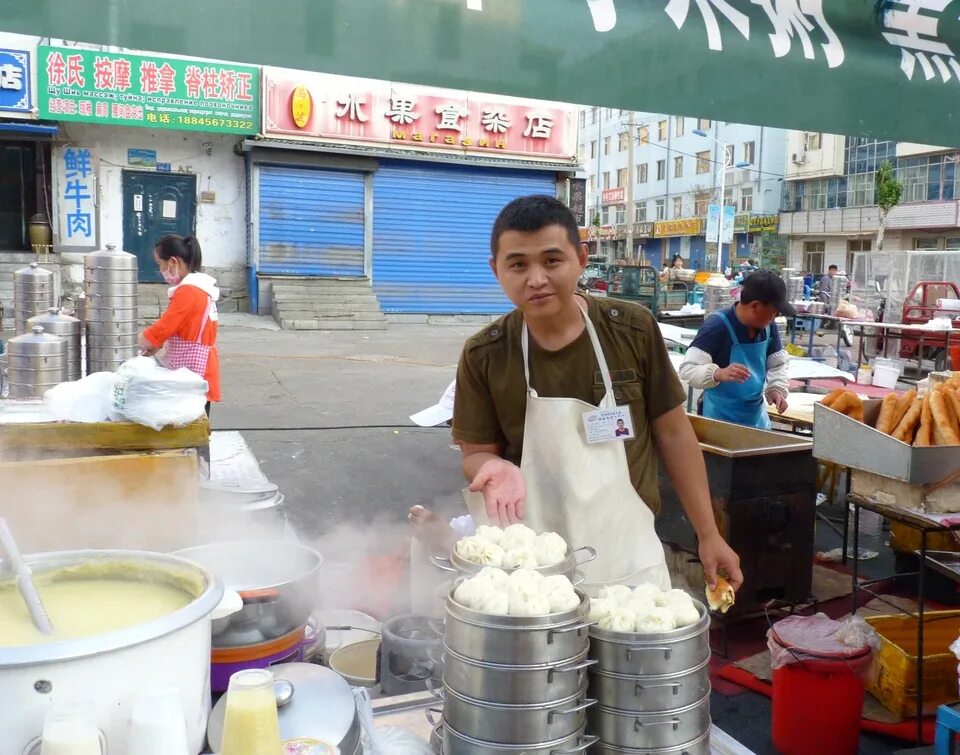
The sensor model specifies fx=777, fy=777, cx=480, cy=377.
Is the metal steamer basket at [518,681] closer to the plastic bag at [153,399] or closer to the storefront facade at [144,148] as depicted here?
the plastic bag at [153,399]

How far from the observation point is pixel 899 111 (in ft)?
7.75

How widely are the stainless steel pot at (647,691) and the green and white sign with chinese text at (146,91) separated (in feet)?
58.9

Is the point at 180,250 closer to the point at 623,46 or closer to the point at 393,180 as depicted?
the point at 623,46

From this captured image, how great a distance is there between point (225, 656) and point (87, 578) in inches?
12.0

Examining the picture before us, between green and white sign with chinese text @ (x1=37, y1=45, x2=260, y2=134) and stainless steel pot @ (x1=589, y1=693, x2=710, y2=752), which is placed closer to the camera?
stainless steel pot @ (x1=589, y1=693, x2=710, y2=752)

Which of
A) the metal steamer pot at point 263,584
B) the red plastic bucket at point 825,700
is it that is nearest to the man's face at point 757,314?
the red plastic bucket at point 825,700

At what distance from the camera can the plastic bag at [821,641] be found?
3.18 m

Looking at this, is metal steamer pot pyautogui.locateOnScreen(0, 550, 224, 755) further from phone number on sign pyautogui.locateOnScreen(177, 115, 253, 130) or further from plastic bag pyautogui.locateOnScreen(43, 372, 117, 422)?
phone number on sign pyautogui.locateOnScreen(177, 115, 253, 130)

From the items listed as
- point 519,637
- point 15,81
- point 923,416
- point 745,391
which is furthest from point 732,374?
point 15,81

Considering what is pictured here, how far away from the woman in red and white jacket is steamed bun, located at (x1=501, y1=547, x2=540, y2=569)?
12.1 feet

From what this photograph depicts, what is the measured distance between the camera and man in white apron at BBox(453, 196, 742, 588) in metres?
2.22

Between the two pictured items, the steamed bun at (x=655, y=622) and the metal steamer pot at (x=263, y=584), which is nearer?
the steamed bun at (x=655, y=622)

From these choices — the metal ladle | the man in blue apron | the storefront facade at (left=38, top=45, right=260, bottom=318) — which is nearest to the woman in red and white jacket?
the man in blue apron

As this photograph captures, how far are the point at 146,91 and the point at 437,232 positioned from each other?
24.0 feet
